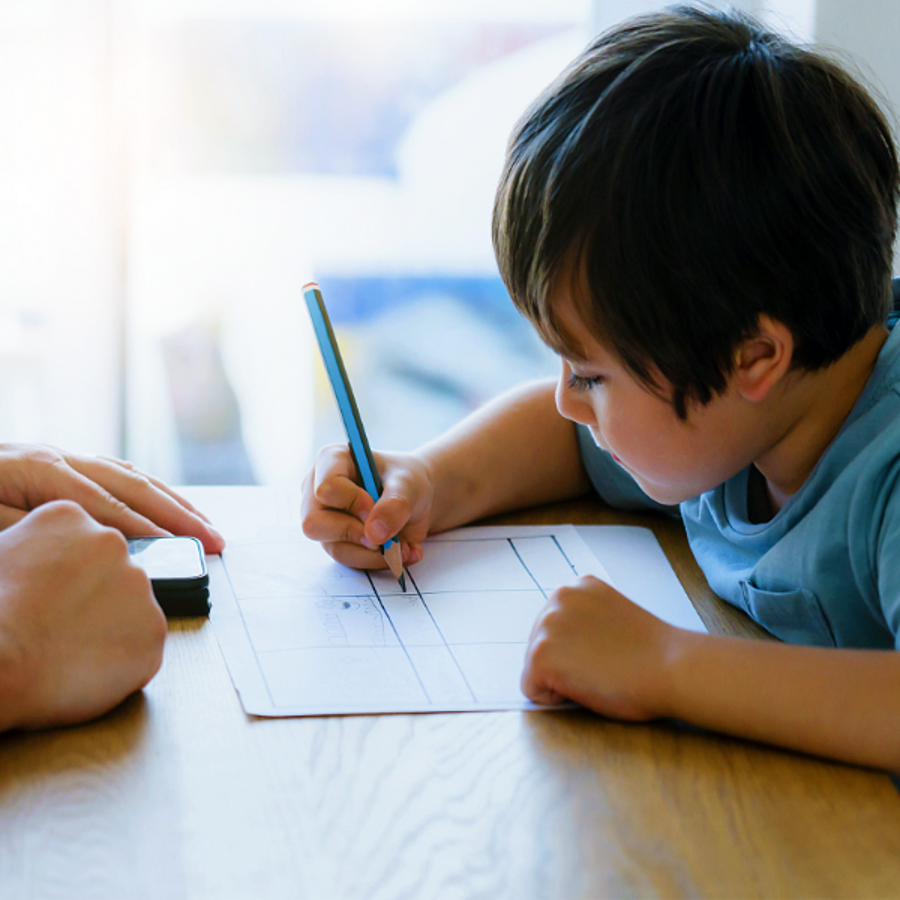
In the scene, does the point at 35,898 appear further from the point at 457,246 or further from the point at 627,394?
the point at 457,246

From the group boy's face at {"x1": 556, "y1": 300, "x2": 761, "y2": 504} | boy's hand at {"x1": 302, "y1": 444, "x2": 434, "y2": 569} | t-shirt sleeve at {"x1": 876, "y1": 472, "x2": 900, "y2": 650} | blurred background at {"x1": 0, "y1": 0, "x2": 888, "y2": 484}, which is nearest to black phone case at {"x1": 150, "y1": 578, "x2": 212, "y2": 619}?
boy's hand at {"x1": 302, "y1": 444, "x2": 434, "y2": 569}

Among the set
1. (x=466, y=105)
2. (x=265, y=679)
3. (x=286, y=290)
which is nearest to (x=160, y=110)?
(x=286, y=290)

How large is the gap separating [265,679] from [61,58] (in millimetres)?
1141

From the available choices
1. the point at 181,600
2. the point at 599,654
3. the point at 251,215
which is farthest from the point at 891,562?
the point at 251,215

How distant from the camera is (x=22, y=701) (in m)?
0.44

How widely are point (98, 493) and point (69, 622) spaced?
7.8 inches

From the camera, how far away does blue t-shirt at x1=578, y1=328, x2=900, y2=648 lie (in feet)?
1.76

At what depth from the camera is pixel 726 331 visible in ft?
1.82

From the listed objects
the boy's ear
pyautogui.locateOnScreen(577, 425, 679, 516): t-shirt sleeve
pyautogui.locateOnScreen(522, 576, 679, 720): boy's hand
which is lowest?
pyautogui.locateOnScreen(577, 425, 679, 516): t-shirt sleeve

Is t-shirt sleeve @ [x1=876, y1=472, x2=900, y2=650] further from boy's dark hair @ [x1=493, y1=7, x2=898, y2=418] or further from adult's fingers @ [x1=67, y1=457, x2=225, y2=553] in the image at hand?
adult's fingers @ [x1=67, y1=457, x2=225, y2=553]

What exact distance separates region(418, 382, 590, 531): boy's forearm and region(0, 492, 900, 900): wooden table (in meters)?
0.30

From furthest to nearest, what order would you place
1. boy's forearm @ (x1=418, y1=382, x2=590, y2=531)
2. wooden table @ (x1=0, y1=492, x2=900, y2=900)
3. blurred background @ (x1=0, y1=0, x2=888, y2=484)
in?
1. blurred background @ (x1=0, y1=0, x2=888, y2=484)
2. boy's forearm @ (x1=418, y1=382, x2=590, y2=531)
3. wooden table @ (x1=0, y1=492, x2=900, y2=900)

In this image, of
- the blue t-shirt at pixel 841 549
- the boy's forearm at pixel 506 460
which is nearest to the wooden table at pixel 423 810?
the blue t-shirt at pixel 841 549

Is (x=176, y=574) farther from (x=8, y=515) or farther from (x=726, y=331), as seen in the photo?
(x=726, y=331)
